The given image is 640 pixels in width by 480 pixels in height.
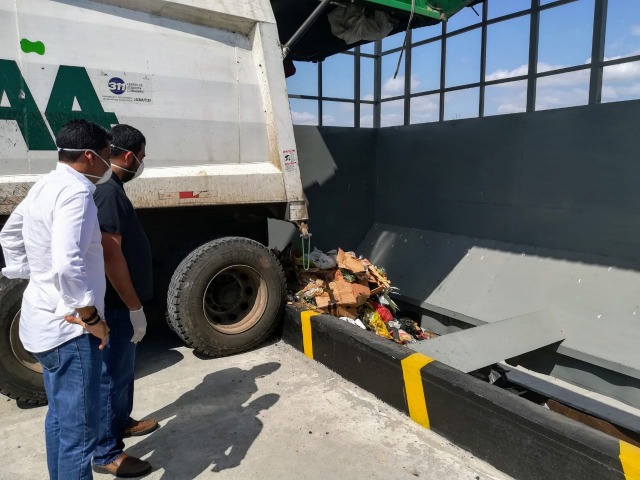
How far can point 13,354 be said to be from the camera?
3.12 metres

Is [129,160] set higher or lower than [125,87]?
lower

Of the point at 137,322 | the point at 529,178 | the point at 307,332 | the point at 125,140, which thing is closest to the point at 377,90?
the point at 529,178

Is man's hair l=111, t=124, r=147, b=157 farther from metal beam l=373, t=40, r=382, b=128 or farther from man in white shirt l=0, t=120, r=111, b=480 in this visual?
metal beam l=373, t=40, r=382, b=128

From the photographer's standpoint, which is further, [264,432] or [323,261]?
[323,261]

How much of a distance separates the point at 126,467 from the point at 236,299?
1.87m

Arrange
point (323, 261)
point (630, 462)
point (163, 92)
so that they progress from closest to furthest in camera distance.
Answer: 1. point (630, 462)
2. point (163, 92)
3. point (323, 261)

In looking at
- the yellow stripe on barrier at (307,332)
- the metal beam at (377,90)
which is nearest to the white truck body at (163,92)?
the yellow stripe on barrier at (307,332)

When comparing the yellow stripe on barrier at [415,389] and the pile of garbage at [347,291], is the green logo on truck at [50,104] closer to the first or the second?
the pile of garbage at [347,291]

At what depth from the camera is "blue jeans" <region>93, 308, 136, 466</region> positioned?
2441 mm

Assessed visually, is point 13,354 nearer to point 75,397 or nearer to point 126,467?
→ point 126,467

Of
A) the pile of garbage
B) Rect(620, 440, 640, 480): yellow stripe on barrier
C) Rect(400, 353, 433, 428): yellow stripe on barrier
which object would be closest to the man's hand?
Rect(400, 353, 433, 428): yellow stripe on barrier

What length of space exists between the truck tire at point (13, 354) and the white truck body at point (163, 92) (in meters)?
0.56

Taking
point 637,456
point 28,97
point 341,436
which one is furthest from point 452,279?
point 28,97

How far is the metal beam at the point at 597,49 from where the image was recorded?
566cm
